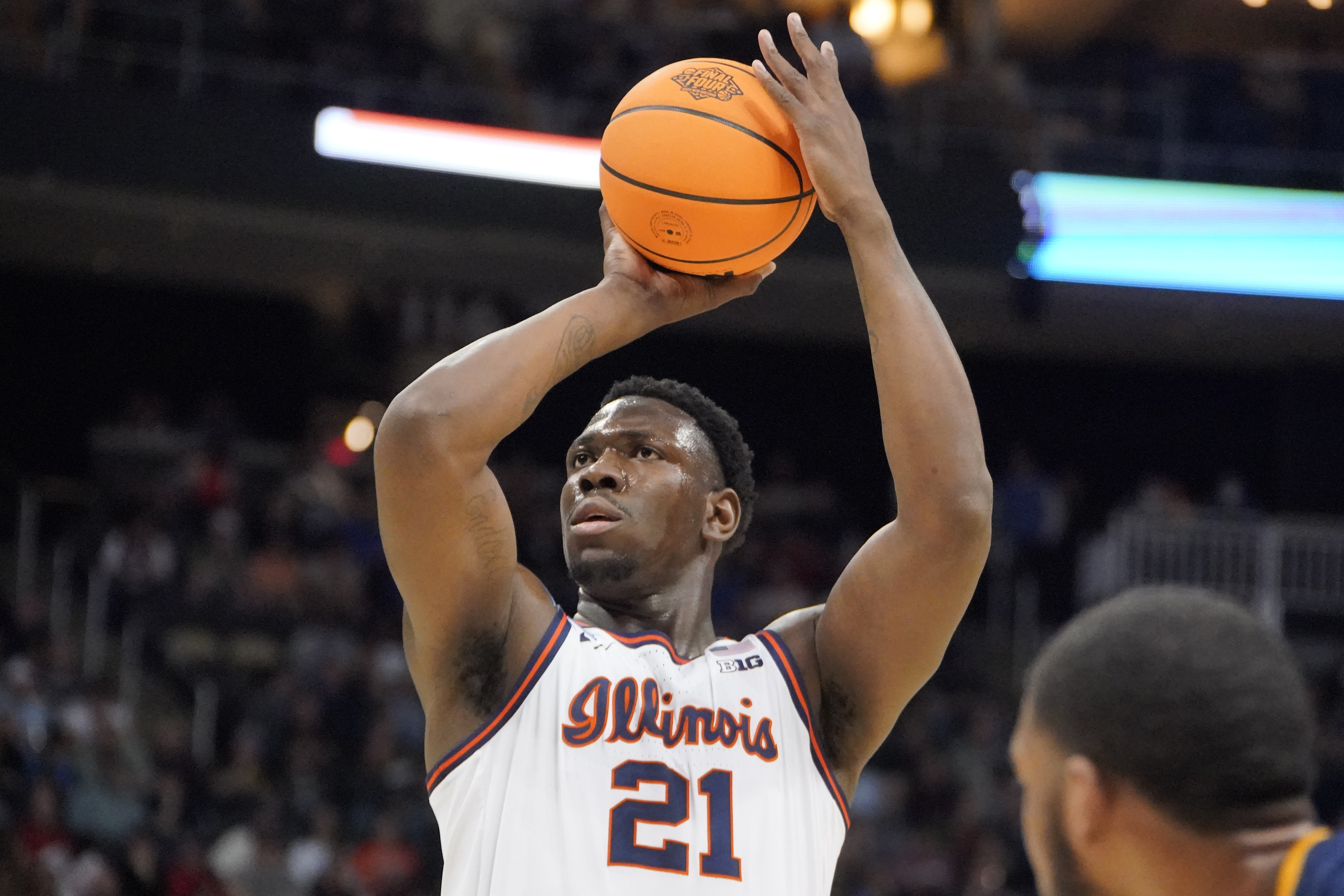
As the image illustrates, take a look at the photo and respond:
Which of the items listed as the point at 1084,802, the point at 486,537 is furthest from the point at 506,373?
the point at 1084,802

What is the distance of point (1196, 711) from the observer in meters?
1.65

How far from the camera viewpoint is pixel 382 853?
947 cm

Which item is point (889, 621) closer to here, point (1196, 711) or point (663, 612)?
point (663, 612)

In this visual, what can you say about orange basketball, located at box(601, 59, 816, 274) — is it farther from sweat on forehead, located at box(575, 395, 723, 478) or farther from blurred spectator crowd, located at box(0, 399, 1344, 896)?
blurred spectator crowd, located at box(0, 399, 1344, 896)

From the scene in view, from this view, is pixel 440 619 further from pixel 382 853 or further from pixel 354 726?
pixel 354 726

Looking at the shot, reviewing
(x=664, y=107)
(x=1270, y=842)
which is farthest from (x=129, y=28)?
(x=1270, y=842)

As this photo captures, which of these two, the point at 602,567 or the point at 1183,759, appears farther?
the point at 602,567

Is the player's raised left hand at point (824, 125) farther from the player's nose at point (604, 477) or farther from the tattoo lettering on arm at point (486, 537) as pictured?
the tattoo lettering on arm at point (486, 537)

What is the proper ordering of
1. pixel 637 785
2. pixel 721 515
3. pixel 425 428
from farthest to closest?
pixel 721 515 < pixel 637 785 < pixel 425 428

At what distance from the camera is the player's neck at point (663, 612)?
11.0 feet

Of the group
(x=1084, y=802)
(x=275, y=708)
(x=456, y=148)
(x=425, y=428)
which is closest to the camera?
(x=1084, y=802)

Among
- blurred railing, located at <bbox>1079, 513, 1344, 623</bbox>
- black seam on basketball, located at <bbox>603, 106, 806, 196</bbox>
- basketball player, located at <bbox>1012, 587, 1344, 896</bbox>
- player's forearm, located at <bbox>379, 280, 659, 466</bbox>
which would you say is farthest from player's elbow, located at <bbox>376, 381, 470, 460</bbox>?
blurred railing, located at <bbox>1079, 513, 1344, 623</bbox>

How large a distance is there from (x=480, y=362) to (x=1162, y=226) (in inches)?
469

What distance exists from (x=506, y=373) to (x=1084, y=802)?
1.52m
